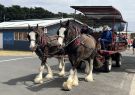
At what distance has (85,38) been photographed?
13.9 m

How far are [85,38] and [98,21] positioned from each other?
697 centimetres

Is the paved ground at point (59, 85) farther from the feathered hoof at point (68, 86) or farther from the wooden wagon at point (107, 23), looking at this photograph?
the wooden wagon at point (107, 23)

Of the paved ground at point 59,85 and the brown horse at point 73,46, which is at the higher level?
the brown horse at point 73,46

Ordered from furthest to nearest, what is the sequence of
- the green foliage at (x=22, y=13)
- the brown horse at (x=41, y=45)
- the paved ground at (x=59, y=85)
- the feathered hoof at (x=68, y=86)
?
the green foliage at (x=22, y=13), the brown horse at (x=41, y=45), the feathered hoof at (x=68, y=86), the paved ground at (x=59, y=85)

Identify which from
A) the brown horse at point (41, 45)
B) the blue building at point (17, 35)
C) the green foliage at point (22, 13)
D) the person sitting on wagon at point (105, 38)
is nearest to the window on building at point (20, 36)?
the blue building at point (17, 35)

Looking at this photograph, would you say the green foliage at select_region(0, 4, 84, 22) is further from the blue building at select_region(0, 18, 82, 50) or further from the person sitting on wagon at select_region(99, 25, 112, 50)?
the person sitting on wagon at select_region(99, 25, 112, 50)

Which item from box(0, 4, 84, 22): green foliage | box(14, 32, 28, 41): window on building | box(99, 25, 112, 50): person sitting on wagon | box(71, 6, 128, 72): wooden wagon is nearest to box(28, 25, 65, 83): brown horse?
A: box(71, 6, 128, 72): wooden wagon

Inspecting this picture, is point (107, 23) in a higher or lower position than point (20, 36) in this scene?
higher

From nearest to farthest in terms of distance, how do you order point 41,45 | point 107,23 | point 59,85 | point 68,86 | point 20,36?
point 68,86 < point 59,85 < point 41,45 < point 107,23 < point 20,36

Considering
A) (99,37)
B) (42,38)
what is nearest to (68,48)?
(42,38)

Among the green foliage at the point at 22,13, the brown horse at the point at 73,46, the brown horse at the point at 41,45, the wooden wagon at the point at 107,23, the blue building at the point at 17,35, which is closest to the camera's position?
the brown horse at the point at 73,46

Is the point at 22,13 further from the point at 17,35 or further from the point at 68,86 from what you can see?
the point at 68,86

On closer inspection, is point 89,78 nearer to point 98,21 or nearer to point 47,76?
point 47,76

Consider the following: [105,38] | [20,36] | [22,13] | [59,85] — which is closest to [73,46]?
[59,85]
